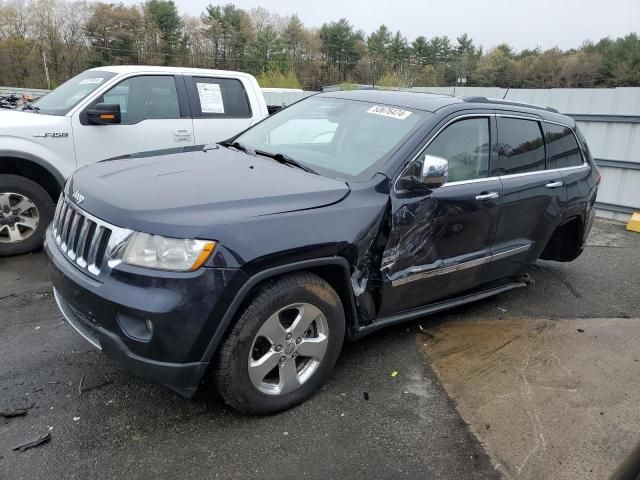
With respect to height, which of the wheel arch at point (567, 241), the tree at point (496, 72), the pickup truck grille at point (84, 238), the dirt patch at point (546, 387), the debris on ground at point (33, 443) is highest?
the tree at point (496, 72)

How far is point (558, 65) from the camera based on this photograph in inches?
3029

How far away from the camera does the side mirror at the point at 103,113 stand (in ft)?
17.0

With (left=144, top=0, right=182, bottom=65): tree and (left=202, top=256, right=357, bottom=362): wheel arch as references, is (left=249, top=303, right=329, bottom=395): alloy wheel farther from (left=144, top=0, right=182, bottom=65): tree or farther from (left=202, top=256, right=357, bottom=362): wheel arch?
(left=144, top=0, right=182, bottom=65): tree

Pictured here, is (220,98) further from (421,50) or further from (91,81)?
(421,50)

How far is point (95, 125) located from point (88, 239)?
3143 millimetres

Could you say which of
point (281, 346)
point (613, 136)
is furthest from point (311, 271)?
point (613, 136)

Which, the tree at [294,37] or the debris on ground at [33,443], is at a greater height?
the tree at [294,37]

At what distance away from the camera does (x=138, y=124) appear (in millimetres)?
5617

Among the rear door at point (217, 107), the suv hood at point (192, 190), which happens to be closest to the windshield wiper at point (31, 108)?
the rear door at point (217, 107)

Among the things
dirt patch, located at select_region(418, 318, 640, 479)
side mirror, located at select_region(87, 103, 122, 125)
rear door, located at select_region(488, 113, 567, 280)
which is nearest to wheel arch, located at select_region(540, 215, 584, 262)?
rear door, located at select_region(488, 113, 567, 280)

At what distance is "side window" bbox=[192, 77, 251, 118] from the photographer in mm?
6102

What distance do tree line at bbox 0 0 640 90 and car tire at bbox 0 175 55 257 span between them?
112 ft

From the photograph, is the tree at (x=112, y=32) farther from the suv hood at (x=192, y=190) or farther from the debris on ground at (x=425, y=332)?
the debris on ground at (x=425, y=332)

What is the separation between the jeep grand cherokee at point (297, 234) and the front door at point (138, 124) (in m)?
1.93
